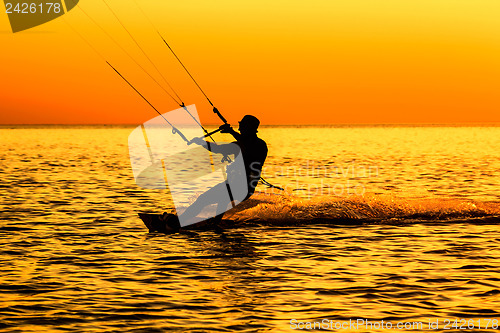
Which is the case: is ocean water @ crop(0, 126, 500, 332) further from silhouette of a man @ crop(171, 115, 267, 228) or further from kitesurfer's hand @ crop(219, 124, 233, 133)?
kitesurfer's hand @ crop(219, 124, 233, 133)

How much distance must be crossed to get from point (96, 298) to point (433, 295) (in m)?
4.80

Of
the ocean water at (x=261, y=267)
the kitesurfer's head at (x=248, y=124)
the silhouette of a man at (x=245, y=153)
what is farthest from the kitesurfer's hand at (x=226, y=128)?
the ocean water at (x=261, y=267)

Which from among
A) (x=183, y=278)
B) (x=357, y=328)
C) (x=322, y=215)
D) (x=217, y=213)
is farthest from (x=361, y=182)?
(x=357, y=328)

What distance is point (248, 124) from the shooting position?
1436 cm

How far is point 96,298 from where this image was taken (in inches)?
376

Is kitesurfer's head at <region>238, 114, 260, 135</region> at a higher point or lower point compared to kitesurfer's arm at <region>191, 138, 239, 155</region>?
higher

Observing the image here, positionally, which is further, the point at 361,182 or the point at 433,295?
the point at 361,182

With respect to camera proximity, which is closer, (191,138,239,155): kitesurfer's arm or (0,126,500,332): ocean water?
(0,126,500,332): ocean water

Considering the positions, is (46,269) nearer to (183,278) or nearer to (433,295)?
(183,278)

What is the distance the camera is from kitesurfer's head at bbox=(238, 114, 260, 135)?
1436cm

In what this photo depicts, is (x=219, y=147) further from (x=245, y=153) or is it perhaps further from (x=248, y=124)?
(x=248, y=124)

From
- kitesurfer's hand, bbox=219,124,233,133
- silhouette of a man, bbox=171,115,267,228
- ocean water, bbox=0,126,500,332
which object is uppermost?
kitesurfer's hand, bbox=219,124,233,133

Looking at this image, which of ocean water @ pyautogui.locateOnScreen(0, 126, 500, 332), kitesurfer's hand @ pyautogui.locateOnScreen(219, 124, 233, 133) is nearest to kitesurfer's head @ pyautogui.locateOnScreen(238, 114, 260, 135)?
kitesurfer's hand @ pyautogui.locateOnScreen(219, 124, 233, 133)

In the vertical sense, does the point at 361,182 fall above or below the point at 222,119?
below
